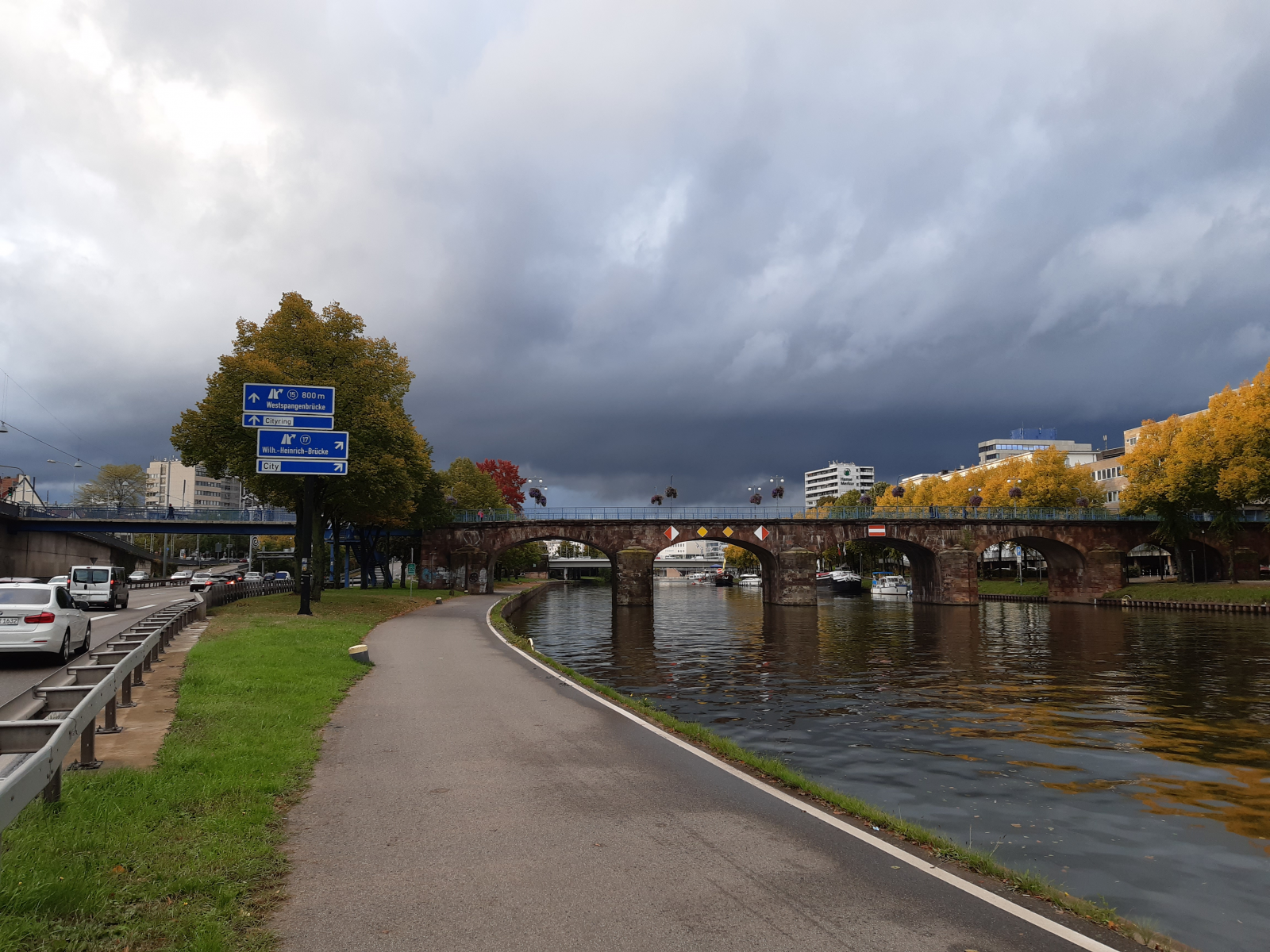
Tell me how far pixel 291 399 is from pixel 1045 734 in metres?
25.2

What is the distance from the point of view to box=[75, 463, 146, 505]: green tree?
139125mm

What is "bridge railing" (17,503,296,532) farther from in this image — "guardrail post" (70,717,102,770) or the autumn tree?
"guardrail post" (70,717,102,770)

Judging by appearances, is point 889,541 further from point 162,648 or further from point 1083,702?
point 162,648

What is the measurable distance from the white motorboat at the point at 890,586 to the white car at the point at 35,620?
270 feet

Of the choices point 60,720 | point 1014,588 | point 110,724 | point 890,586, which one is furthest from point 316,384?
point 1014,588

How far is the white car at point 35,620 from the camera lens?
52.9 feet

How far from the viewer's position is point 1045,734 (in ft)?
53.6

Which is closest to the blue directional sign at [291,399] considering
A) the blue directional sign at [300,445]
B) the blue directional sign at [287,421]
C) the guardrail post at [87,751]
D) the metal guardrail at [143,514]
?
the blue directional sign at [287,421]

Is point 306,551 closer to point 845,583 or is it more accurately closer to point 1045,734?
point 1045,734

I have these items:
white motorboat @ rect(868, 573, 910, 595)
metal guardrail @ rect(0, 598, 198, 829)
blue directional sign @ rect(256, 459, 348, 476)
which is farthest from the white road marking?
white motorboat @ rect(868, 573, 910, 595)

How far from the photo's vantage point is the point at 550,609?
68.2 m

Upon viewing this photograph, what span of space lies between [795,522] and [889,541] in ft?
38.6

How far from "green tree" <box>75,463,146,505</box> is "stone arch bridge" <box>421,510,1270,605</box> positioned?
99422 mm

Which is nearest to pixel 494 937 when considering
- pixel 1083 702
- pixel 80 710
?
pixel 80 710
